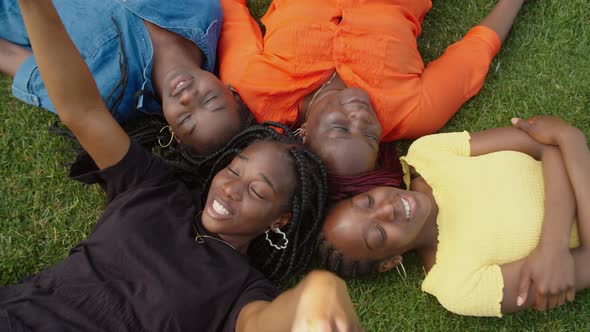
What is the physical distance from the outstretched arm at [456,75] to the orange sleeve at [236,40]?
0.88m

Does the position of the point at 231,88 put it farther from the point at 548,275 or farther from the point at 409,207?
the point at 548,275

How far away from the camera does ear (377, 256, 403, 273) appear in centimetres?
234

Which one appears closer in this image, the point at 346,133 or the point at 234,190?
the point at 234,190

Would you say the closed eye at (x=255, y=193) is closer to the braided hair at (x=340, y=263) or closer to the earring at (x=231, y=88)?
the braided hair at (x=340, y=263)

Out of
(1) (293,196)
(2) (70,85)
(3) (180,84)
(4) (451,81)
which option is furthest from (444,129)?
(2) (70,85)

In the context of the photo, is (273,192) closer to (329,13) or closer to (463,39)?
(329,13)

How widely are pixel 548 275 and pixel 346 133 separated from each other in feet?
3.38

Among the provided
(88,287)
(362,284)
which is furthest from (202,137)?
(362,284)

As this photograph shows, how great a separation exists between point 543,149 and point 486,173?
29 cm

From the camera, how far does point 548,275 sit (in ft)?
7.11

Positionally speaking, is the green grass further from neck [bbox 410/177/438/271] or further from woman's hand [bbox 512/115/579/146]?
woman's hand [bbox 512/115/579/146]

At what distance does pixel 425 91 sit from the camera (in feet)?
8.63

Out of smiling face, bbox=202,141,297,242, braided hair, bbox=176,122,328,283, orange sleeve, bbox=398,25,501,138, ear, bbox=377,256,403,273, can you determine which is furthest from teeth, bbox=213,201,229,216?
orange sleeve, bbox=398,25,501,138

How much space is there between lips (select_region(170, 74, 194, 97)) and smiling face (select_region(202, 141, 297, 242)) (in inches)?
19.4
